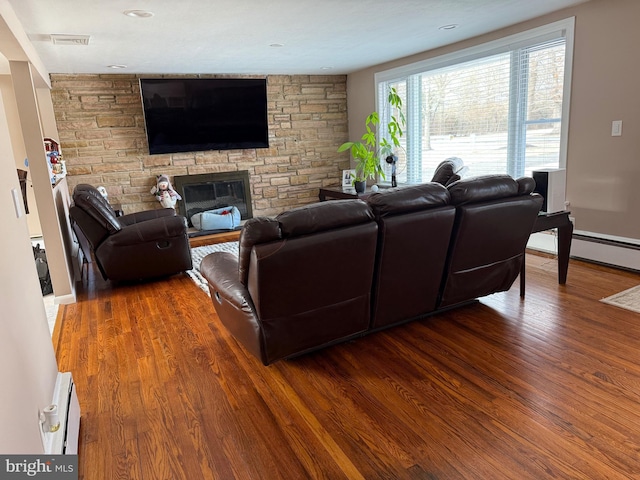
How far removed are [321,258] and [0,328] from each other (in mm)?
1327

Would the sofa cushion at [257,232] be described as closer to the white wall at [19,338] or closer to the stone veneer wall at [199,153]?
the white wall at [19,338]

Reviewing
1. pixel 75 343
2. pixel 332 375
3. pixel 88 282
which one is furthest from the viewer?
pixel 88 282

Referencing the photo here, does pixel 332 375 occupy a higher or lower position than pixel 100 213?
lower

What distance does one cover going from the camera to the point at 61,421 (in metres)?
1.76

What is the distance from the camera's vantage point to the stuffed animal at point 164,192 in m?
5.95

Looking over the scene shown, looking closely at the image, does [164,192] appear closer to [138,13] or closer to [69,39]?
[69,39]

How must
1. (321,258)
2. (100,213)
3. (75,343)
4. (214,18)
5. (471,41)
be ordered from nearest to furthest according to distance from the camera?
1. (321,258)
2. (75,343)
3. (214,18)
4. (100,213)
5. (471,41)

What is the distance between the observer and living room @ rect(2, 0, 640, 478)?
1.83m

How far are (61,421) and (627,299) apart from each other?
3.52 meters

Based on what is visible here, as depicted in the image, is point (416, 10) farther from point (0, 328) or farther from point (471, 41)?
point (0, 328)

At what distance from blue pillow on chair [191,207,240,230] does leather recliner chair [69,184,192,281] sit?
208 cm

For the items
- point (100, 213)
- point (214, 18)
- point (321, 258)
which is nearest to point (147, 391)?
point (321, 258)

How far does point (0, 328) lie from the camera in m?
1.28

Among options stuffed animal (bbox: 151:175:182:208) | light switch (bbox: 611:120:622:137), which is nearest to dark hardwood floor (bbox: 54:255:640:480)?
light switch (bbox: 611:120:622:137)
